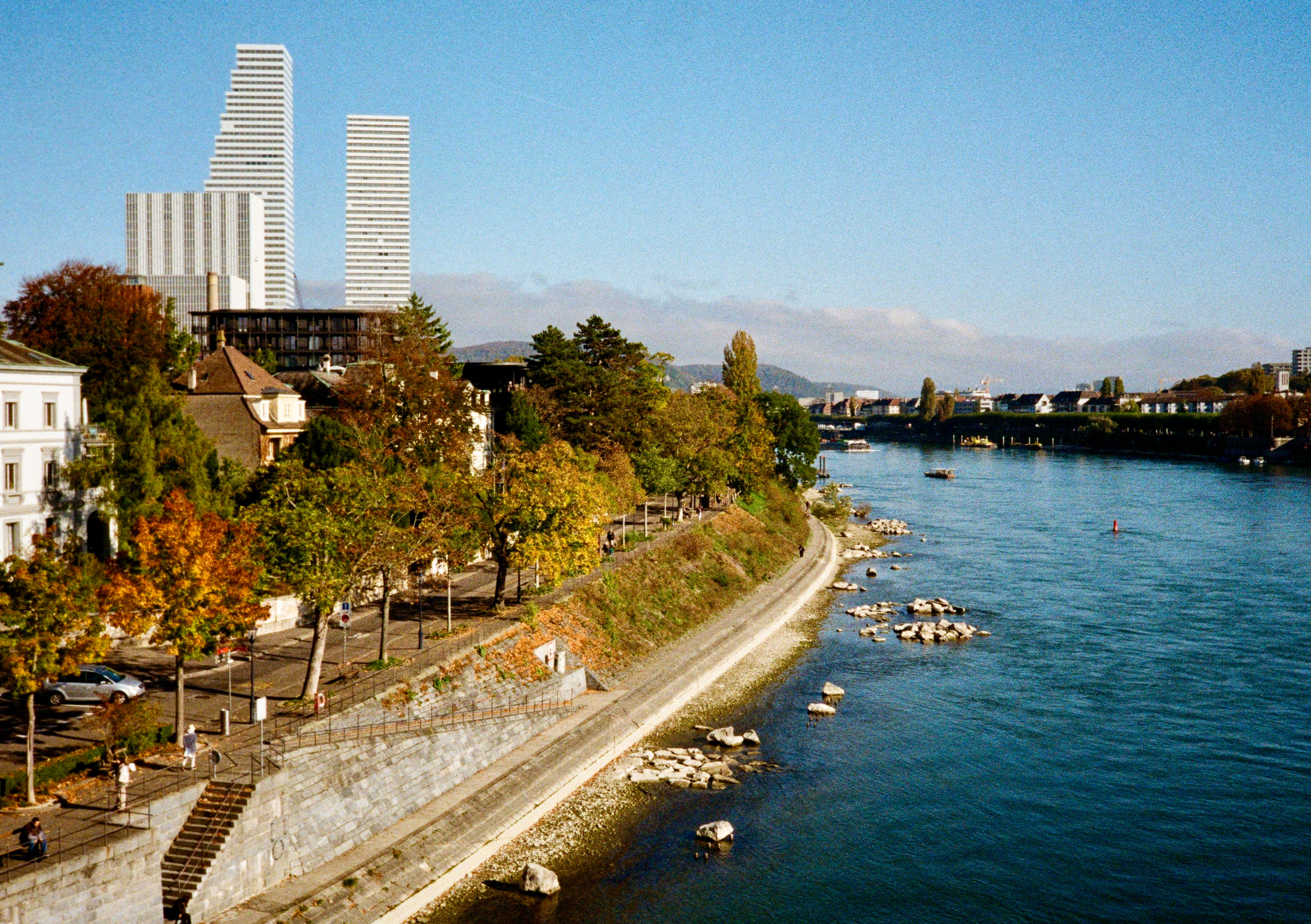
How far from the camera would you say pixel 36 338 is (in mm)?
57781

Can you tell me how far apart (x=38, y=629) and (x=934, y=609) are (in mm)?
55140

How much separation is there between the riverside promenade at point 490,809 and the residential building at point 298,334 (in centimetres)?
8058

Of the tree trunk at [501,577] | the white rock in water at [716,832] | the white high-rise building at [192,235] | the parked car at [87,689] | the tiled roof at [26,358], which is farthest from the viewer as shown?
the white high-rise building at [192,235]

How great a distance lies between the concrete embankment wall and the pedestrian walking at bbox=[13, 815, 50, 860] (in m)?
0.46

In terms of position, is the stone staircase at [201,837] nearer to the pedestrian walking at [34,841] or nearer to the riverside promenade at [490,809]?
the riverside promenade at [490,809]

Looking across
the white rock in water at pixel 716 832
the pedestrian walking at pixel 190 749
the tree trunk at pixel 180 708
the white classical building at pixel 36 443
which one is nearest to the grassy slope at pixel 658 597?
the white rock in water at pixel 716 832

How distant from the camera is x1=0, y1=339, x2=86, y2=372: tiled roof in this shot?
1610 inches

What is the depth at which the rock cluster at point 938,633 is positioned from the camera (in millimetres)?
61438

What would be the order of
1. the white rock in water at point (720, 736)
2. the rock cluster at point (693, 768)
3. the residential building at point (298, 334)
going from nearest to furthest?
the rock cluster at point (693, 768) < the white rock in water at point (720, 736) < the residential building at point (298, 334)

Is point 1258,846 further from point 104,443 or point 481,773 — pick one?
point 104,443

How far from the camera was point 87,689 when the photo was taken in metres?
33.0

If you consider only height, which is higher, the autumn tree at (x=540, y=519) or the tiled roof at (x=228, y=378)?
the tiled roof at (x=228, y=378)

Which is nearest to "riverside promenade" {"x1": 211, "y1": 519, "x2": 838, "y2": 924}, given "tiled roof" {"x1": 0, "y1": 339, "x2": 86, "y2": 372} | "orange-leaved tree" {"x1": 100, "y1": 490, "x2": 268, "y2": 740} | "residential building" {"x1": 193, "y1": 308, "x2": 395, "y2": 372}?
"orange-leaved tree" {"x1": 100, "y1": 490, "x2": 268, "y2": 740}

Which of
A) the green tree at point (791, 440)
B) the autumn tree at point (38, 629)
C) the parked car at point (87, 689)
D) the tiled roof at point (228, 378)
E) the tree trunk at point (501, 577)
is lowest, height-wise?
the parked car at point (87, 689)
